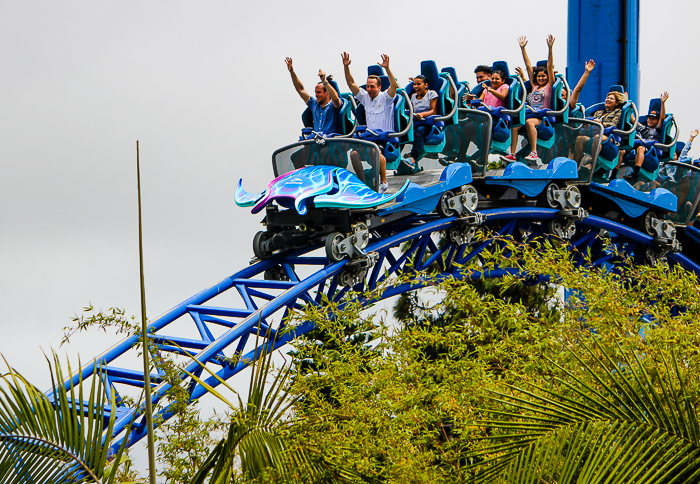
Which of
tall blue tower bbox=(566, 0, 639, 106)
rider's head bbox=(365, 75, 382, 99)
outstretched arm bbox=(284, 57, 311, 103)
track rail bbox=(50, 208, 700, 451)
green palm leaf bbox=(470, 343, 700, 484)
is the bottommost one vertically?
green palm leaf bbox=(470, 343, 700, 484)

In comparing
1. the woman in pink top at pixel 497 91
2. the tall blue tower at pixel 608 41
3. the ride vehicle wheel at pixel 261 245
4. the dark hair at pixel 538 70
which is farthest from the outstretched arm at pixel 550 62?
the tall blue tower at pixel 608 41

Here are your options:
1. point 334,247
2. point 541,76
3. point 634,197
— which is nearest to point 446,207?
point 334,247

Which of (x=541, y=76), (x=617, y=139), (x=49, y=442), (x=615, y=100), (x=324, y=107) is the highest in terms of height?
(x=541, y=76)

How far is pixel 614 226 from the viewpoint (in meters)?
10.3

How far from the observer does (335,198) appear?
7094 mm

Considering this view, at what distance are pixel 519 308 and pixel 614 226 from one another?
673cm

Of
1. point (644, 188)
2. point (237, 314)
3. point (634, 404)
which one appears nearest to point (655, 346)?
point (634, 404)

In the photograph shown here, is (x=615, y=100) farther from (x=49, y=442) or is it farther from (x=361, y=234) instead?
(x=49, y=442)

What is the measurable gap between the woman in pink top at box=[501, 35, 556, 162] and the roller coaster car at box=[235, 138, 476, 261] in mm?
972

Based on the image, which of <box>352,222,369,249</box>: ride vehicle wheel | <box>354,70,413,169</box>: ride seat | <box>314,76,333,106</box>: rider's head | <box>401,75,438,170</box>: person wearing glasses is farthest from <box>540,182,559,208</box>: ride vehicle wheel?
<box>314,76,333,106</box>: rider's head

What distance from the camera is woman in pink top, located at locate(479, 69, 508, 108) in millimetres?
8672

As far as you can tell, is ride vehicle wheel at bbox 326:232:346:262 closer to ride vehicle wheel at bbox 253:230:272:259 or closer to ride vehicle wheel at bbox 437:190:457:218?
ride vehicle wheel at bbox 253:230:272:259

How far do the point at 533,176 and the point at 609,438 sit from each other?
6.34 meters

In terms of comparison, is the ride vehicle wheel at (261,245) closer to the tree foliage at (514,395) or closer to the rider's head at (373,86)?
the rider's head at (373,86)
